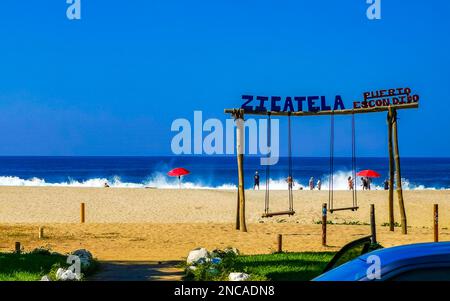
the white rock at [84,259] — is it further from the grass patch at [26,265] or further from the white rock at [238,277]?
the white rock at [238,277]

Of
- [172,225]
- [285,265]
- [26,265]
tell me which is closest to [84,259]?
[26,265]

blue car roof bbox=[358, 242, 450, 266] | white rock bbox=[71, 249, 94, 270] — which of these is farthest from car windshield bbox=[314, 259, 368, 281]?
white rock bbox=[71, 249, 94, 270]

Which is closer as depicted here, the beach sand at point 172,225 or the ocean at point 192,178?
the beach sand at point 172,225

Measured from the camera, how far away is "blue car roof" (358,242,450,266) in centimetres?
420

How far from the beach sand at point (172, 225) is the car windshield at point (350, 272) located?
13048mm

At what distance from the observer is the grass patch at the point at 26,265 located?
12945mm

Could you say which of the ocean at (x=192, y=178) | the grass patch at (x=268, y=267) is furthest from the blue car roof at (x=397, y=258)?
the ocean at (x=192, y=178)

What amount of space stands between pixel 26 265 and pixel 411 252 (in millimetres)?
11888

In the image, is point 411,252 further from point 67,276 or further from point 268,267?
point 268,267

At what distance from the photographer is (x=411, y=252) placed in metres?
4.30

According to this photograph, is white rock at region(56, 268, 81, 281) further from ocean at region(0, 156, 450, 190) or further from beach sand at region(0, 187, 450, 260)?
ocean at region(0, 156, 450, 190)

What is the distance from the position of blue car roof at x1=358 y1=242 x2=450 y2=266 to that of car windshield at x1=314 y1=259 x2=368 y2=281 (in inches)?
4.6
